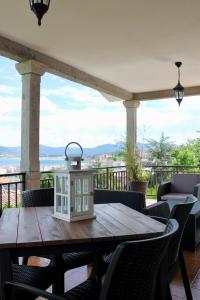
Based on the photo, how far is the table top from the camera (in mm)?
1527

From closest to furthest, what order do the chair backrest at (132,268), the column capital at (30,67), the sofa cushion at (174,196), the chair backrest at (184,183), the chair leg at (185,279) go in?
the chair backrest at (132,268) < the chair leg at (185,279) < the column capital at (30,67) < the sofa cushion at (174,196) < the chair backrest at (184,183)

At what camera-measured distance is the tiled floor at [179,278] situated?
8.21 ft

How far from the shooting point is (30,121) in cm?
452

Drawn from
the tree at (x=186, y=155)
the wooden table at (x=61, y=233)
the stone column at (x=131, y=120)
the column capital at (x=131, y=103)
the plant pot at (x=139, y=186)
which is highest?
the column capital at (x=131, y=103)

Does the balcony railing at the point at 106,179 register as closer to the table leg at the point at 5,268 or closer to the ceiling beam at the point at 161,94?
the ceiling beam at the point at 161,94

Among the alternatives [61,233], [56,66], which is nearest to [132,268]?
[61,233]

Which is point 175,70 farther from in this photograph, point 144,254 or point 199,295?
point 144,254

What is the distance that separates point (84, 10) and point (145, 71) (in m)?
2.60

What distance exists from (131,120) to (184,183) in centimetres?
241

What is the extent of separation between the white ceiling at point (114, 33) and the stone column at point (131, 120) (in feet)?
6.12

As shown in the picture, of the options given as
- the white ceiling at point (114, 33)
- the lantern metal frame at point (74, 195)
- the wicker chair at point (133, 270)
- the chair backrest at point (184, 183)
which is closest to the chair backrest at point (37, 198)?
the lantern metal frame at point (74, 195)

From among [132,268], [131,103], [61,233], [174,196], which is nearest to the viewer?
[132,268]

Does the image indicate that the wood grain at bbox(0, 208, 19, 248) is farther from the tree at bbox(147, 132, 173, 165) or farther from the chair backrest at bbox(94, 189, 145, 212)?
the tree at bbox(147, 132, 173, 165)

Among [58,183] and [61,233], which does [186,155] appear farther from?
[61,233]
